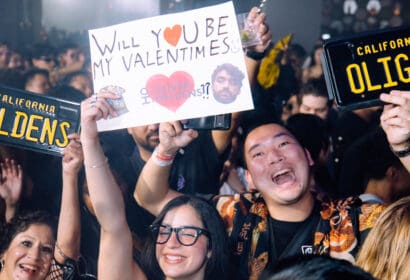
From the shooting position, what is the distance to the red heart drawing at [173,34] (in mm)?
2980

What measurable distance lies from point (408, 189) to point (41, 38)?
252 inches

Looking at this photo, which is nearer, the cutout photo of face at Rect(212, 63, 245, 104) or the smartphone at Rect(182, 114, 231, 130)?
the cutout photo of face at Rect(212, 63, 245, 104)

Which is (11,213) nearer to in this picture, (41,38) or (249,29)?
(249,29)

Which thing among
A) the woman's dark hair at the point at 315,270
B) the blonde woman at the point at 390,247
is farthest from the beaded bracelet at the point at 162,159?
the woman's dark hair at the point at 315,270

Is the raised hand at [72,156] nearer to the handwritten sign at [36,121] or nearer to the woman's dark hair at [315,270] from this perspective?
the handwritten sign at [36,121]

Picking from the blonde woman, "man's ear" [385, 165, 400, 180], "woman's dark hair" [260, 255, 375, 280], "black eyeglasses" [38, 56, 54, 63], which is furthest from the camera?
"black eyeglasses" [38, 56, 54, 63]

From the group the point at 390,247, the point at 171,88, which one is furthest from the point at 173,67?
the point at 390,247

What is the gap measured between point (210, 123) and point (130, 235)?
0.58 metres

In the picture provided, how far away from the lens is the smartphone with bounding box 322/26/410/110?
108 inches

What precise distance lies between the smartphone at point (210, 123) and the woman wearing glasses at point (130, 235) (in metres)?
0.32

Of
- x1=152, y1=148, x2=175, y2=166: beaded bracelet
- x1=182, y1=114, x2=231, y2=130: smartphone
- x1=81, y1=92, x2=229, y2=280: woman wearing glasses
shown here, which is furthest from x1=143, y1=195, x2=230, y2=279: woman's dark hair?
x1=182, y1=114, x2=231, y2=130: smartphone

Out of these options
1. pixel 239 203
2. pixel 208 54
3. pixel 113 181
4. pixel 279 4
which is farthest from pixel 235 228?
pixel 279 4

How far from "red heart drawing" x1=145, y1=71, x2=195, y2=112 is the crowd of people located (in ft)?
0.47

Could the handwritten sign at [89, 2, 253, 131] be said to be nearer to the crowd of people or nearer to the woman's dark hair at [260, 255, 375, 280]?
the crowd of people
